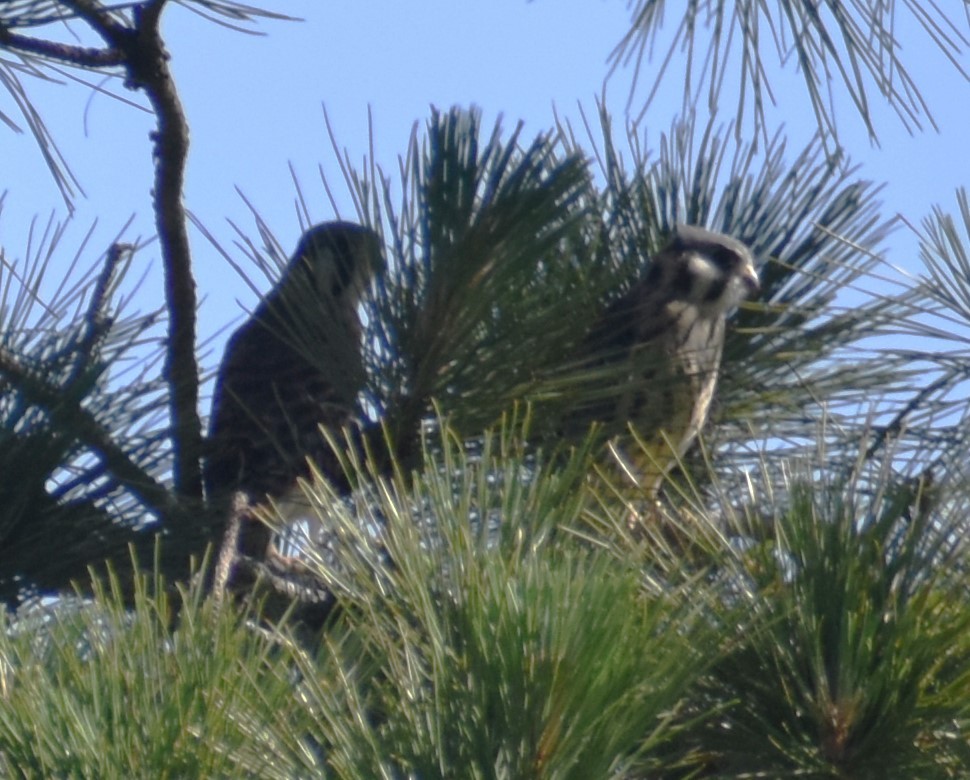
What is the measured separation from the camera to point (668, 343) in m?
2.88

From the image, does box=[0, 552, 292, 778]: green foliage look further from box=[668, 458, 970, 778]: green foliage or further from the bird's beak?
the bird's beak

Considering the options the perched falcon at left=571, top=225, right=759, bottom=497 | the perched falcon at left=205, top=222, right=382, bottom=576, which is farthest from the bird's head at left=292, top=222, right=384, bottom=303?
the perched falcon at left=571, top=225, right=759, bottom=497

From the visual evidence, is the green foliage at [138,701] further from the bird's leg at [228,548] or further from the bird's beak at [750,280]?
the bird's beak at [750,280]

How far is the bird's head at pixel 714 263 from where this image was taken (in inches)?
104

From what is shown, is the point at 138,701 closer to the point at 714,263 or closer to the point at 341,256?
the point at 341,256

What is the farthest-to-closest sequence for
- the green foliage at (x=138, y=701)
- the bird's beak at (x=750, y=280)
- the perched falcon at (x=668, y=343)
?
the bird's beak at (x=750, y=280) → the perched falcon at (x=668, y=343) → the green foliage at (x=138, y=701)

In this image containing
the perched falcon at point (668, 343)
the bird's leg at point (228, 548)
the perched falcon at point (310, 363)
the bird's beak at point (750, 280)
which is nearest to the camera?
the bird's leg at point (228, 548)

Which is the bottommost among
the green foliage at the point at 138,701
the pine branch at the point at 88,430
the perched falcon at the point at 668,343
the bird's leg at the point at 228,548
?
the green foliage at the point at 138,701

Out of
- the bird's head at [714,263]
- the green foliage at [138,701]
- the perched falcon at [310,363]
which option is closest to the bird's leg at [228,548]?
the perched falcon at [310,363]

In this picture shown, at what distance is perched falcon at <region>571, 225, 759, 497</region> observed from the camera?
2.04 metres

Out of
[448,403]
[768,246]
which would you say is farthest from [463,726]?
[768,246]

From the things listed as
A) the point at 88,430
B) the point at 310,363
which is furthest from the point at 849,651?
the point at 310,363

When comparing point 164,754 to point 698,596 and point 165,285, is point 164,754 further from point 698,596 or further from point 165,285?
point 165,285

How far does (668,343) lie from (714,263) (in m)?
0.23
